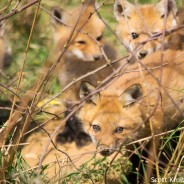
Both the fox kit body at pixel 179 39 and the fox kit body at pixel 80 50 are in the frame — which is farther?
Answer: the fox kit body at pixel 80 50

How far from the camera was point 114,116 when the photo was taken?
4.73 meters

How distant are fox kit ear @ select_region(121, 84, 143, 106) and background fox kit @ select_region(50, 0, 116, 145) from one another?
1.61 m

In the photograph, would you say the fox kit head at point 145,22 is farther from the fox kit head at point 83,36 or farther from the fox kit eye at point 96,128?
the fox kit eye at point 96,128

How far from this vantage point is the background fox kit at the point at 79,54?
645 cm

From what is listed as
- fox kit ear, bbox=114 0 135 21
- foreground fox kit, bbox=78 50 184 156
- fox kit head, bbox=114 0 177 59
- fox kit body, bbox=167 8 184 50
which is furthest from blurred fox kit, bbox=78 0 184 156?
fox kit ear, bbox=114 0 135 21

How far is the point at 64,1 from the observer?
29.1 feet

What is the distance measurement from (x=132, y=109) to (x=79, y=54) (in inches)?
77.6

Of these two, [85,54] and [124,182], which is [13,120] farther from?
[85,54]

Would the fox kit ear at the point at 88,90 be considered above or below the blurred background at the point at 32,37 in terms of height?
below

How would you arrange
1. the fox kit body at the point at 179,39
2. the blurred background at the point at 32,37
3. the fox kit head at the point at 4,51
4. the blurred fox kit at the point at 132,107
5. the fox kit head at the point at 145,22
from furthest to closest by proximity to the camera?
1. the blurred background at the point at 32,37
2. the fox kit head at the point at 4,51
3. the fox kit head at the point at 145,22
4. the fox kit body at the point at 179,39
5. the blurred fox kit at the point at 132,107

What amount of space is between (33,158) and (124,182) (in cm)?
153

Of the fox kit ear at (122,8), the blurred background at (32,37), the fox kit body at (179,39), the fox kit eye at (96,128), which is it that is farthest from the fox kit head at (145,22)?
the fox kit eye at (96,128)

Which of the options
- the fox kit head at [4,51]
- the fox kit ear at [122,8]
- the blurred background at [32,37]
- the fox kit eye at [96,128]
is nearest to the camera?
the fox kit eye at [96,128]

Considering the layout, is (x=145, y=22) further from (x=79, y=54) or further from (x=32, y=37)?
(x=32, y=37)
